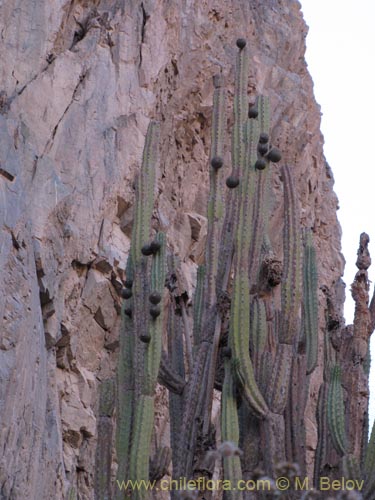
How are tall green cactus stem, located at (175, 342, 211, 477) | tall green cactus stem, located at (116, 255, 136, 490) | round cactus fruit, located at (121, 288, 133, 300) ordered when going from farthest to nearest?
round cactus fruit, located at (121, 288, 133, 300)
tall green cactus stem, located at (175, 342, 211, 477)
tall green cactus stem, located at (116, 255, 136, 490)

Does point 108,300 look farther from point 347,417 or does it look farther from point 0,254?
point 347,417

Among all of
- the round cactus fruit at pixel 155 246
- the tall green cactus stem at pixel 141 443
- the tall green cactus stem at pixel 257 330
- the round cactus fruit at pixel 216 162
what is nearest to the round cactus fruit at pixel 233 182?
the round cactus fruit at pixel 216 162

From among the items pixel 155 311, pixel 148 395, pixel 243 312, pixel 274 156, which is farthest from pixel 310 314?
pixel 148 395

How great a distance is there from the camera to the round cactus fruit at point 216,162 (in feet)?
27.0

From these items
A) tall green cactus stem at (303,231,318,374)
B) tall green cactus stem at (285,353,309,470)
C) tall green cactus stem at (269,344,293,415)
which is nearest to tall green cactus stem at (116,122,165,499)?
tall green cactus stem at (269,344,293,415)

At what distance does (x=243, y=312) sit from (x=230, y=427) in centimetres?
79

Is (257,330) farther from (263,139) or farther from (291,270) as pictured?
(263,139)

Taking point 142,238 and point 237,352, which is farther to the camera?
point 142,238

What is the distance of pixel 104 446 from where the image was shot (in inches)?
291

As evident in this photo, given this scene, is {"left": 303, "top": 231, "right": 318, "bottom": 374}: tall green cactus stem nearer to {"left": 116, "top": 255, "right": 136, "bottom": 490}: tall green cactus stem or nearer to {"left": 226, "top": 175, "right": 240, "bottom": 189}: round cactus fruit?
{"left": 226, "top": 175, "right": 240, "bottom": 189}: round cactus fruit

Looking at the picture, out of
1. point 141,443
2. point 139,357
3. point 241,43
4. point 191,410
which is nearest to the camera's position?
point 141,443

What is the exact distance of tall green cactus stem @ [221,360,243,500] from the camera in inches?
264

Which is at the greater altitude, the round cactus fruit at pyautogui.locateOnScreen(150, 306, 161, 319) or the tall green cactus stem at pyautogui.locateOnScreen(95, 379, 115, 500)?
the round cactus fruit at pyautogui.locateOnScreen(150, 306, 161, 319)

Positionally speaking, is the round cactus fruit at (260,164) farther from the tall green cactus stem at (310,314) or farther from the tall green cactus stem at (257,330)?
the tall green cactus stem at (257,330)
